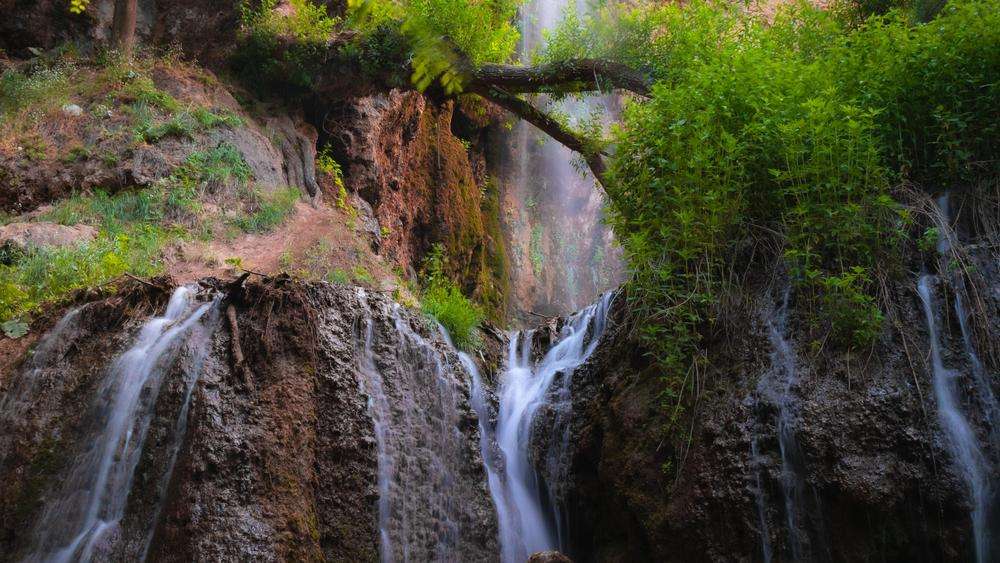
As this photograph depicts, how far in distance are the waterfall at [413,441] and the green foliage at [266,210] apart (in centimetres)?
297

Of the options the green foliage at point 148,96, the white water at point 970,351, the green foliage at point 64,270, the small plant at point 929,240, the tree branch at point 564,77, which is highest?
the tree branch at point 564,77

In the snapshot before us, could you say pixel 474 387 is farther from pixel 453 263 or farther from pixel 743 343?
pixel 453 263

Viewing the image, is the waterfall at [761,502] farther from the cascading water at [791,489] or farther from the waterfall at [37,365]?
the waterfall at [37,365]

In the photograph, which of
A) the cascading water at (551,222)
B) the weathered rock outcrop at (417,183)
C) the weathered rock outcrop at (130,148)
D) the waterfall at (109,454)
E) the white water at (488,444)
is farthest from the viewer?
the cascading water at (551,222)

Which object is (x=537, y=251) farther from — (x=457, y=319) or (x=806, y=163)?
(x=806, y=163)

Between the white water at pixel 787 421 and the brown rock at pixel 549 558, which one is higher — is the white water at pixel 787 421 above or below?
above

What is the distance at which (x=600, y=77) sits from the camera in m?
9.81

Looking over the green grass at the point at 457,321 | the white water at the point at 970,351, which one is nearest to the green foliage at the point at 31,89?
the green grass at the point at 457,321

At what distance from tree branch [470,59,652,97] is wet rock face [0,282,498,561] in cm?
540

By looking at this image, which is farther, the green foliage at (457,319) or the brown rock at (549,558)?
the green foliage at (457,319)

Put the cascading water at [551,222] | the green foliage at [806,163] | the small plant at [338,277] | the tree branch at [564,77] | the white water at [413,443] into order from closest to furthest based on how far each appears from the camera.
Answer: the green foliage at [806,163]
the white water at [413,443]
the small plant at [338,277]
the tree branch at [564,77]
the cascading water at [551,222]

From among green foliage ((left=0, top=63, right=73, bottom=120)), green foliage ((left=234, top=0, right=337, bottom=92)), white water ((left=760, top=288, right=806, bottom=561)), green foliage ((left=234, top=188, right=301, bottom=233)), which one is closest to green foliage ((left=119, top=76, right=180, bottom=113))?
green foliage ((left=0, top=63, right=73, bottom=120))

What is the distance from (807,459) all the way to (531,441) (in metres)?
2.86

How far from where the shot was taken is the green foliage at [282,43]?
1048cm
